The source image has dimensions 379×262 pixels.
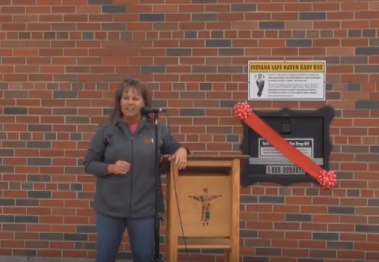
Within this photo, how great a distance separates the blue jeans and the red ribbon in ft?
5.11

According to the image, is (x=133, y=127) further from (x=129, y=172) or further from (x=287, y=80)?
(x=287, y=80)

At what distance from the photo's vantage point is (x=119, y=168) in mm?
3941

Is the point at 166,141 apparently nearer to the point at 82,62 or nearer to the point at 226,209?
the point at 226,209

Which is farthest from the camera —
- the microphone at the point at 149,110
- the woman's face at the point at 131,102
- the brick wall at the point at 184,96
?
the brick wall at the point at 184,96

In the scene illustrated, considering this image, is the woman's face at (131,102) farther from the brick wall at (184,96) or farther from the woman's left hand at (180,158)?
the brick wall at (184,96)

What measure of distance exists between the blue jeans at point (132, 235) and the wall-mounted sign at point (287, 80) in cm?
174

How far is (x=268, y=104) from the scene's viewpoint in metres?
5.24

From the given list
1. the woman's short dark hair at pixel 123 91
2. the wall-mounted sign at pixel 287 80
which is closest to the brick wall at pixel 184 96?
the wall-mounted sign at pixel 287 80

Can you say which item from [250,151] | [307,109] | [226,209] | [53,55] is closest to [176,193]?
[226,209]

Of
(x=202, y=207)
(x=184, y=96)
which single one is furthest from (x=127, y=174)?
(x=184, y=96)

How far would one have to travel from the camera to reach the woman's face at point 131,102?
160 inches

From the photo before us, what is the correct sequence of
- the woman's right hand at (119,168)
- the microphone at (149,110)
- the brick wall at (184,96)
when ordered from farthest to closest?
the brick wall at (184,96) < the woman's right hand at (119,168) < the microphone at (149,110)

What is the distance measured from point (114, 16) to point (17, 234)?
2.21 metres

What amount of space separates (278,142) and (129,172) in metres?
1.73
